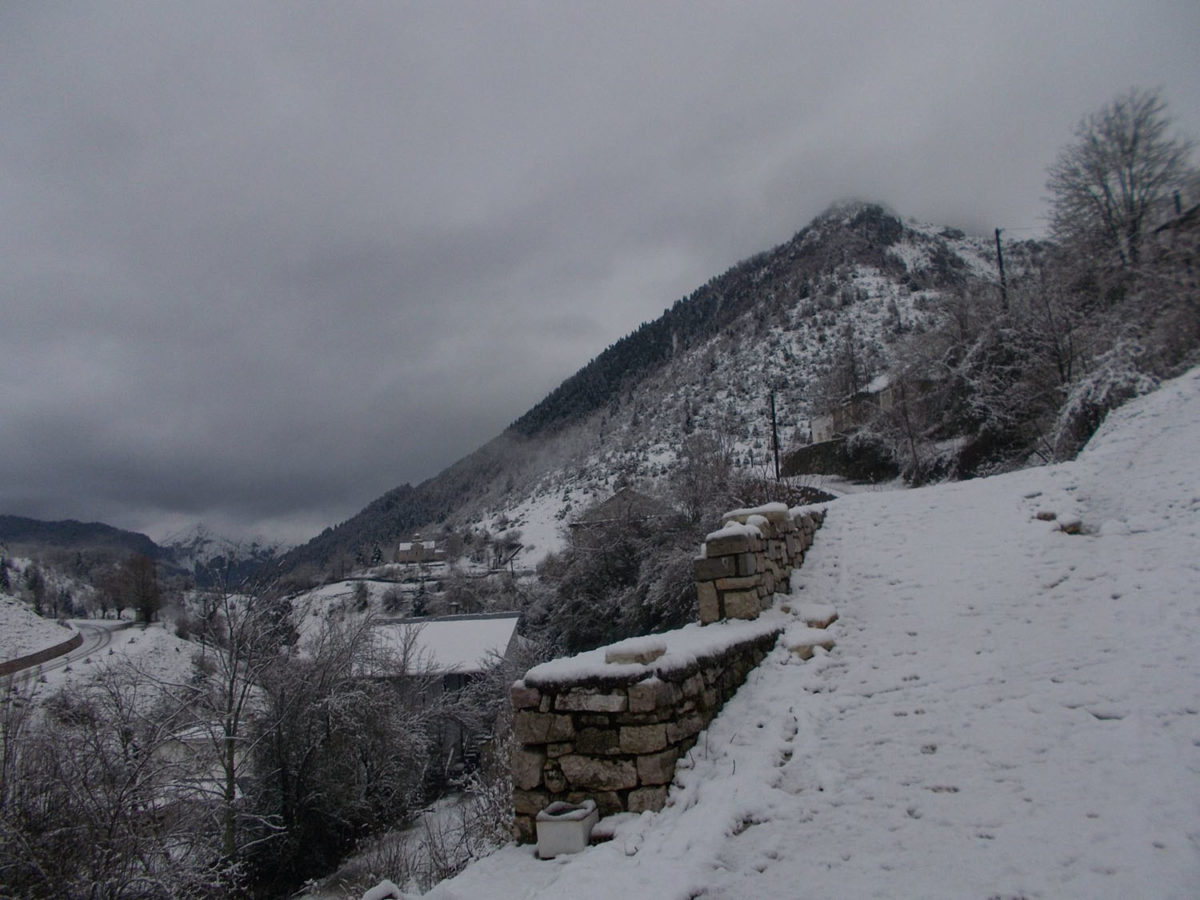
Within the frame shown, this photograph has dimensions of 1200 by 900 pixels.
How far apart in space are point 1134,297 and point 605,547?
63.6 feet

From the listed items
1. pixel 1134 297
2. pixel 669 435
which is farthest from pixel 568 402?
pixel 1134 297

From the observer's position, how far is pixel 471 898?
3801mm

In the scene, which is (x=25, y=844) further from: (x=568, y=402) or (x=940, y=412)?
(x=568, y=402)

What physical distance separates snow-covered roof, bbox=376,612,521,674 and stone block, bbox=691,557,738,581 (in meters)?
20.8

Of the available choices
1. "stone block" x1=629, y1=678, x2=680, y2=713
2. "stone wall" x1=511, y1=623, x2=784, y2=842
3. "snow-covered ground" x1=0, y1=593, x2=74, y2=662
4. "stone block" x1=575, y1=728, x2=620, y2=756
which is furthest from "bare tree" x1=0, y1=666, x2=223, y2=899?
"snow-covered ground" x1=0, y1=593, x2=74, y2=662

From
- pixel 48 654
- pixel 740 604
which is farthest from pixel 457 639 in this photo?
pixel 48 654

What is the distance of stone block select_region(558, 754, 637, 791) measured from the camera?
4.57 m

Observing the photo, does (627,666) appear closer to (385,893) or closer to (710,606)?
(385,893)

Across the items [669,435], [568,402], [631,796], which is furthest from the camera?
[568,402]

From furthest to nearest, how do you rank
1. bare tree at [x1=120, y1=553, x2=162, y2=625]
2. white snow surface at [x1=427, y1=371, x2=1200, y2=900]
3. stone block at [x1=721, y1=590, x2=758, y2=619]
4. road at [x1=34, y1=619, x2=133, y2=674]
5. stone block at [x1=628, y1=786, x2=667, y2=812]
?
bare tree at [x1=120, y1=553, x2=162, y2=625], road at [x1=34, y1=619, x2=133, y2=674], stone block at [x1=721, y1=590, x2=758, y2=619], stone block at [x1=628, y1=786, x2=667, y2=812], white snow surface at [x1=427, y1=371, x2=1200, y2=900]

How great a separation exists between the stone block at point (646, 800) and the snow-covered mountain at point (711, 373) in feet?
164

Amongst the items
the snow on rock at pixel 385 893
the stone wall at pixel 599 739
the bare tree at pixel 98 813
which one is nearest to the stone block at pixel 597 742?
the stone wall at pixel 599 739

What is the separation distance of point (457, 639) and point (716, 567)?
27841 millimetres

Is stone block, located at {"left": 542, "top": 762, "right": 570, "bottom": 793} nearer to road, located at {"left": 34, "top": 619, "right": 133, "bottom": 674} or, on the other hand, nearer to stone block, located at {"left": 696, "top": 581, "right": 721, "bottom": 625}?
stone block, located at {"left": 696, "top": 581, "right": 721, "bottom": 625}
